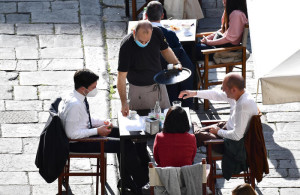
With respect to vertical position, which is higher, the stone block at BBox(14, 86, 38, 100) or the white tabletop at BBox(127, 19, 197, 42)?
the white tabletop at BBox(127, 19, 197, 42)

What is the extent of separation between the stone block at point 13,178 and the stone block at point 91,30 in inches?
135

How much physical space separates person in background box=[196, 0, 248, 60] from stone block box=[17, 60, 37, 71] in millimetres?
2434

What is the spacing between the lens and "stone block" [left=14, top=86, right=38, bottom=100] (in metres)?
8.88

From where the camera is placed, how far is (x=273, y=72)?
5375 millimetres

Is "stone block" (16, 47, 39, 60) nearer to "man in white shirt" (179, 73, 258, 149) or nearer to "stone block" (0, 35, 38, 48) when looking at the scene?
"stone block" (0, 35, 38, 48)

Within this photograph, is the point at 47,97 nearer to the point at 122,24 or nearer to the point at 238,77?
the point at 122,24

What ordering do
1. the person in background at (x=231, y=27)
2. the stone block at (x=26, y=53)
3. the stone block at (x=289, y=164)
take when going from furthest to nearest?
the stone block at (x=26, y=53) → the person in background at (x=231, y=27) → the stone block at (x=289, y=164)

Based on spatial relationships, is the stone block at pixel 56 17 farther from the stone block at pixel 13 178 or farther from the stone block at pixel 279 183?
the stone block at pixel 279 183

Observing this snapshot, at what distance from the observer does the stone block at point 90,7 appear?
11164 mm

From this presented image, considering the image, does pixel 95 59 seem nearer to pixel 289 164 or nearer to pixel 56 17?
pixel 56 17

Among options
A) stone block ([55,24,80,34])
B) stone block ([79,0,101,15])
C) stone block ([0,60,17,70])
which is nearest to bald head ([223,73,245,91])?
stone block ([0,60,17,70])

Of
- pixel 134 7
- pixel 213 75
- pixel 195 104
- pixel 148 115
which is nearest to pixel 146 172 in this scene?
pixel 148 115

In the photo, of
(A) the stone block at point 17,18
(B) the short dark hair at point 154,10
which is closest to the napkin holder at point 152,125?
(B) the short dark hair at point 154,10

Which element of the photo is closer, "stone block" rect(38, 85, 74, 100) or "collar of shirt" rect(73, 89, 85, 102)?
"collar of shirt" rect(73, 89, 85, 102)
